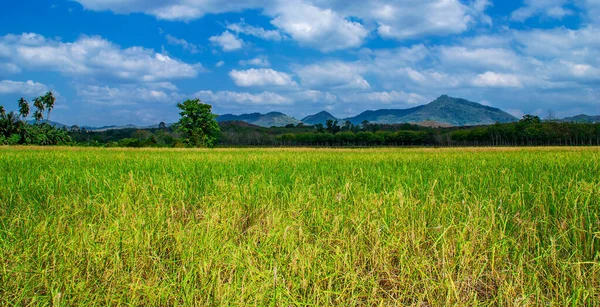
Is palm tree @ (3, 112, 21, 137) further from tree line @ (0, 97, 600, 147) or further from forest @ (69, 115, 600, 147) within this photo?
forest @ (69, 115, 600, 147)

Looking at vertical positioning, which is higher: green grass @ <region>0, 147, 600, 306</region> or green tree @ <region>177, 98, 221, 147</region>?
green tree @ <region>177, 98, 221, 147</region>

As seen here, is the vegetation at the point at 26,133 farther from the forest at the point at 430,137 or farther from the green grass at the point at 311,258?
the green grass at the point at 311,258

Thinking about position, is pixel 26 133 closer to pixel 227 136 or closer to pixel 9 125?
pixel 9 125

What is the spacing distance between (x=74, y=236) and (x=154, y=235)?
0.68 metres

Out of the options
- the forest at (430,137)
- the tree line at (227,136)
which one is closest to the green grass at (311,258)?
the tree line at (227,136)

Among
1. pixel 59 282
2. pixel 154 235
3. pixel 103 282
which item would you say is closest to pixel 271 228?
pixel 154 235

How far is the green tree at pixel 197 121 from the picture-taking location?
60188 millimetres

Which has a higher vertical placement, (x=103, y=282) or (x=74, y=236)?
(x=74, y=236)

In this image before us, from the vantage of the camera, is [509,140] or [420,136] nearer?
[509,140]

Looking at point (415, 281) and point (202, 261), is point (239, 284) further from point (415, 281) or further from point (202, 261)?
point (415, 281)

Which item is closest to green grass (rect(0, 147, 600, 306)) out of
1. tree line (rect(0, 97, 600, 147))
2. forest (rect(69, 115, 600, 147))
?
tree line (rect(0, 97, 600, 147))

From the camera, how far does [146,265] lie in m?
3.08

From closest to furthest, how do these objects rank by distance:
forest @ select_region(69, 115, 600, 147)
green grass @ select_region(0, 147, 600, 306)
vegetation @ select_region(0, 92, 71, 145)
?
green grass @ select_region(0, 147, 600, 306) < vegetation @ select_region(0, 92, 71, 145) < forest @ select_region(69, 115, 600, 147)

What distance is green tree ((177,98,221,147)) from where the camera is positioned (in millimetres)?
60188
